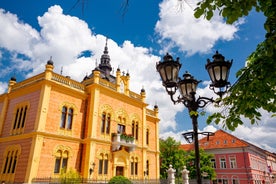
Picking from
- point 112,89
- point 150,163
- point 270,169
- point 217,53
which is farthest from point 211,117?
point 270,169

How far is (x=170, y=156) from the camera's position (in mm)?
36031

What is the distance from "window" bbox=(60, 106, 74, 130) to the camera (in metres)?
Answer: 17.9

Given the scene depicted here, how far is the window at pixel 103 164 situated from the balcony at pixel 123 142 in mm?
1227

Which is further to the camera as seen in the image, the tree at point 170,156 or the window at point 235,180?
the window at point 235,180

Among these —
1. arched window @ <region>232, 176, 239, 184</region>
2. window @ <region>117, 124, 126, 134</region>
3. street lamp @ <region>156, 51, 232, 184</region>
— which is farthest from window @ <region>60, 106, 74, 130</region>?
arched window @ <region>232, 176, 239, 184</region>

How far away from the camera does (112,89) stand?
21812 mm

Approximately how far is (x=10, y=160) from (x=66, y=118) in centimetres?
515

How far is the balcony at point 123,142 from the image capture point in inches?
796

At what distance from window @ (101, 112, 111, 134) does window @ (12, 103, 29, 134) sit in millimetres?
6498

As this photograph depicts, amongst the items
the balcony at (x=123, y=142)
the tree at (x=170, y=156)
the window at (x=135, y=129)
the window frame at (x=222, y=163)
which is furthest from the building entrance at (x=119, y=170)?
the window frame at (x=222, y=163)

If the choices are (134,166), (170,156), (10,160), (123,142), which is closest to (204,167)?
(170,156)

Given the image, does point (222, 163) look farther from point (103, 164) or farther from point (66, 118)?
point (66, 118)

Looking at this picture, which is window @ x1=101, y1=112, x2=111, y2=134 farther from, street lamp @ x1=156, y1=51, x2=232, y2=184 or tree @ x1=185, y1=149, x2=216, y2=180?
tree @ x1=185, y1=149, x2=216, y2=180

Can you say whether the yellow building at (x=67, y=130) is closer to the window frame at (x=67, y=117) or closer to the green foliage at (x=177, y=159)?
the window frame at (x=67, y=117)
